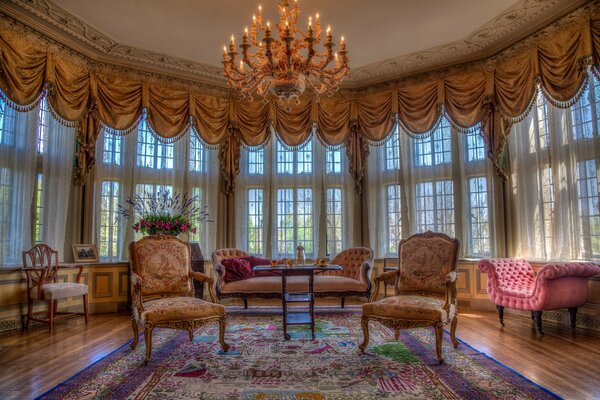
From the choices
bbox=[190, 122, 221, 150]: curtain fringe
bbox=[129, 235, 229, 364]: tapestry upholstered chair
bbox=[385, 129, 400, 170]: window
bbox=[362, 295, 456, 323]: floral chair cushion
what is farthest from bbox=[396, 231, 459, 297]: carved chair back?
bbox=[190, 122, 221, 150]: curtain fringe

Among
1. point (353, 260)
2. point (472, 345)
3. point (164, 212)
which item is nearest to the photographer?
point (472, 345)

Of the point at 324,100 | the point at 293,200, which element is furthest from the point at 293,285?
the point at 324,100

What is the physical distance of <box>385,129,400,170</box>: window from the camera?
715cm

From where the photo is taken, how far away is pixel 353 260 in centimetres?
614

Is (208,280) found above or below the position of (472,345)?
above

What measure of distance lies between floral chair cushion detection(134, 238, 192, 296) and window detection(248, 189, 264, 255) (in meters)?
2.91

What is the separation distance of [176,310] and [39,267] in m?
2.70

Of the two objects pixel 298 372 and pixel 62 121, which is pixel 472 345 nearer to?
pixel 298 372

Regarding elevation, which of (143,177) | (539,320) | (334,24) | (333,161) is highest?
(334,24)

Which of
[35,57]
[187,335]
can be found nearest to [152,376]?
[187,335]

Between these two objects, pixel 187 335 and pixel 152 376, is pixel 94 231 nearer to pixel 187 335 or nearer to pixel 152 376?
pixel 187 335

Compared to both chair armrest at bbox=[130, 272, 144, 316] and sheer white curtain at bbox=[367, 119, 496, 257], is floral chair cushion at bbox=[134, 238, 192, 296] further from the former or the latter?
sheer white curtain at bbox=[367, 119, 496, 257]

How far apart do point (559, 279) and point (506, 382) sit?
1980 mm

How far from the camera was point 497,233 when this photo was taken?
19.8 ft
